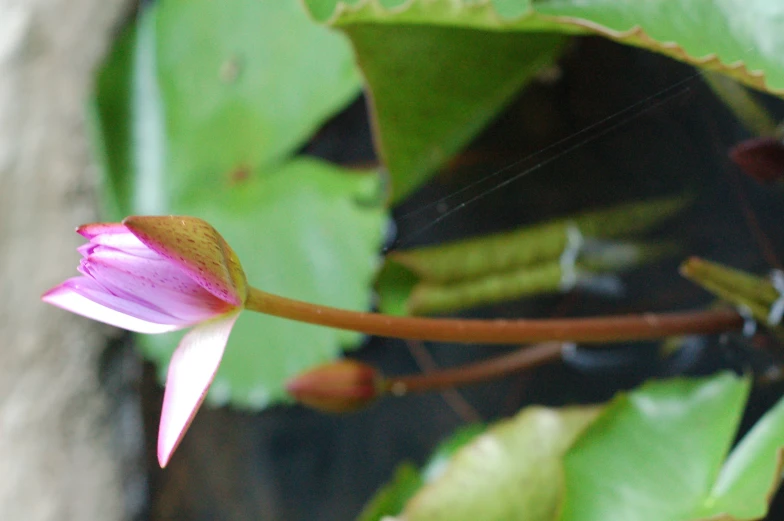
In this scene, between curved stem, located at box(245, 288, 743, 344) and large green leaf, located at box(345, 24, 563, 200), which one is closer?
curved stem, located at box(245, 288, 743, 344)

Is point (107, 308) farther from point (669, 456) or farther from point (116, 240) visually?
point (669, 456)

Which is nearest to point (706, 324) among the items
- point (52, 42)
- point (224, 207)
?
point (224, 207)

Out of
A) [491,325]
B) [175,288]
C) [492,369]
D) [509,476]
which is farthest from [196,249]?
[492,369]

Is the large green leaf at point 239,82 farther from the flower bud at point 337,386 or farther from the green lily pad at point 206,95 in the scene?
the flower bud at point 337,386

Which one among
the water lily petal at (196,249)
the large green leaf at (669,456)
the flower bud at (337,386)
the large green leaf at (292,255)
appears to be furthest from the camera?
the large green leaf at (292,255)

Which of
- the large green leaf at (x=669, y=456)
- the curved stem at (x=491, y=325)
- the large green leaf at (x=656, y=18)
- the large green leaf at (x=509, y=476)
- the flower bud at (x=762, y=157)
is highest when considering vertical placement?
the large green leaf at (x=656, y=18)

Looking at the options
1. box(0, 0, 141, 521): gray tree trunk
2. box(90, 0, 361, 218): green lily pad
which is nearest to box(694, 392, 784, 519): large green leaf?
box(90, 0, 361, 218): green lily pad

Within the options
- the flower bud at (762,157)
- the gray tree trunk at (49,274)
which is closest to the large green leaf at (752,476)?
the flower bud at (762,157)

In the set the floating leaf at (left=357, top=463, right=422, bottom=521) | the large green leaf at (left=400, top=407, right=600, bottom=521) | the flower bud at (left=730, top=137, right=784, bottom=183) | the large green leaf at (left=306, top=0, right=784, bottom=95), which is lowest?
the floating leaf at (left=357, top=463, right=422, bottom=521)

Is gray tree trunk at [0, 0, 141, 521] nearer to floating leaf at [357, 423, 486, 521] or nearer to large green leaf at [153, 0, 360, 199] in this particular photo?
large green leaf at [153, 0, 360, 199]
